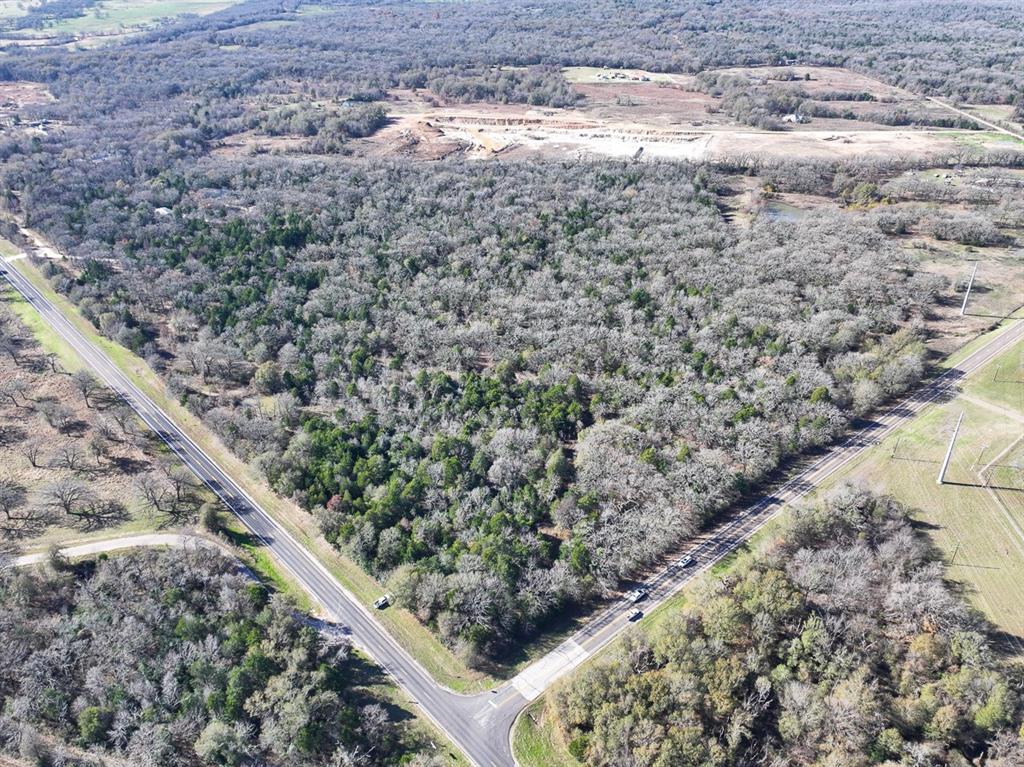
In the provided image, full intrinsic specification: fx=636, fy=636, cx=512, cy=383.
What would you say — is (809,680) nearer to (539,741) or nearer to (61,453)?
(539,741)

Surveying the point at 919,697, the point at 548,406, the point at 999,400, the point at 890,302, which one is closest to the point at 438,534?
the point at 548,406

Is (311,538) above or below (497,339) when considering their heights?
below

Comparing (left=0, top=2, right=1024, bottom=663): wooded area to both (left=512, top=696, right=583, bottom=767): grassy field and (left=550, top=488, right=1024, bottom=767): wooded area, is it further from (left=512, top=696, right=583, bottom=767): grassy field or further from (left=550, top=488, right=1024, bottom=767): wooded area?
(left=550, top=488, right=1024, bottom=767): wooded area

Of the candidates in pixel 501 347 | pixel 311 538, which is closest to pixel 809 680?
pixel 311 538

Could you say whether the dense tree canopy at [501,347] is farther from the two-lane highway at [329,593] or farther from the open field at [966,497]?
the open field at [966,497]

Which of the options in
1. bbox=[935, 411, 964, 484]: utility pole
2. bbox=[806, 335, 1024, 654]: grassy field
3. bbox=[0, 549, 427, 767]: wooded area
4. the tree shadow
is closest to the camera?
bbox=[0, 549, 427, 767]: wooded area

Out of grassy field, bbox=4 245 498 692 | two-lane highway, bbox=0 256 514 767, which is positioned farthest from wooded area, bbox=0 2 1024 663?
two-lane highway, bbox=0 256 514 767
